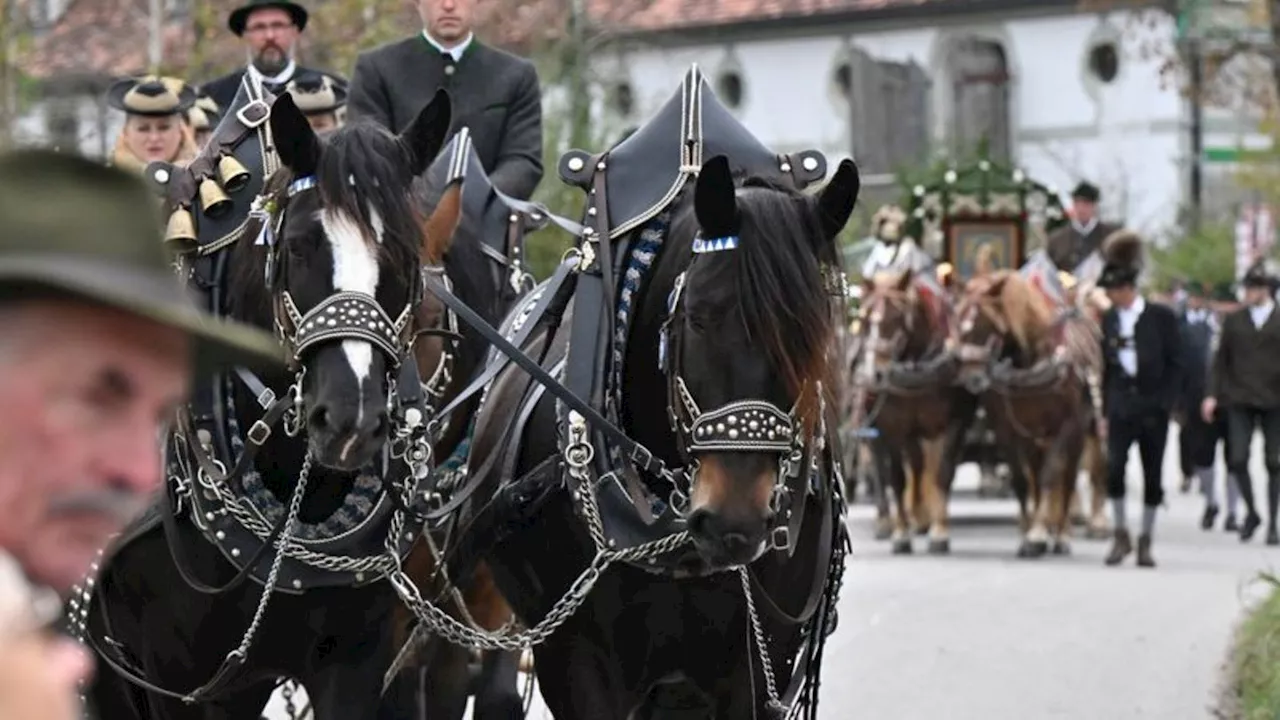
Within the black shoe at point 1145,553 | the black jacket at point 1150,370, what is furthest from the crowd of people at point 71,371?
the black jacket at point 1150,370

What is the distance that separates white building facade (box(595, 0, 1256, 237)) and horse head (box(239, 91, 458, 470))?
49645 millimetres

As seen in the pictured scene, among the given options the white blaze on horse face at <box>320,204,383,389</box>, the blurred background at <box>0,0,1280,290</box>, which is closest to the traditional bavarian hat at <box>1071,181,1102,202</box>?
the white blaze on horse face at <box>320,204,383,389</box>

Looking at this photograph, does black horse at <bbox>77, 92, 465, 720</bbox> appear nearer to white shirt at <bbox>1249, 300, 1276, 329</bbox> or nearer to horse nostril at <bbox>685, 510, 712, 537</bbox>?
horse nostril at <bbox>685, 510, 712, 537</bbox>

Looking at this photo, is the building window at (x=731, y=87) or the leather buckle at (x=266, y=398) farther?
the building window at (x=731, y=87)

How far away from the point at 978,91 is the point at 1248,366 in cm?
3872

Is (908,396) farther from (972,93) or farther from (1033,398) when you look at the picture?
(972,93)

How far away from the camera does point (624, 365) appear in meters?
6.33

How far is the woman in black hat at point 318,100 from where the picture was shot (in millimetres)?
8023

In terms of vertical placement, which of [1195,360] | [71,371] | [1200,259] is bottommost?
[1200,259]

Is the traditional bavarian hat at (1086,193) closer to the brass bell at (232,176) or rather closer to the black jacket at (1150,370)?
the black jacket at (1150,370)

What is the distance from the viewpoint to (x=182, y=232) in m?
6.53

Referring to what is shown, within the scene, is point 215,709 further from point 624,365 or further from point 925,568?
point 925,568

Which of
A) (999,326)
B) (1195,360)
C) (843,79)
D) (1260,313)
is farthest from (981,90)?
(999,326)

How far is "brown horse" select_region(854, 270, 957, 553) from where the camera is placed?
19.8m
